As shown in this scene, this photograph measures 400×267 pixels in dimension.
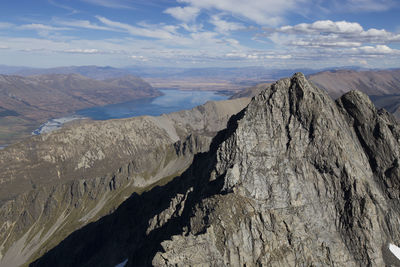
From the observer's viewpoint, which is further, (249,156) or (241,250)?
(249,156)

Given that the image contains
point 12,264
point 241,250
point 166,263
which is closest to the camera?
point 166,263

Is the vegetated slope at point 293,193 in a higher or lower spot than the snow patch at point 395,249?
higher

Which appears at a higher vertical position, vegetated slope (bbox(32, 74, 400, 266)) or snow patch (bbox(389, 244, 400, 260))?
vegetated slope (bbox(32, 74, 400, 266))

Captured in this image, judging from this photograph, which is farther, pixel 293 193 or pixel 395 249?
pixel 293 193

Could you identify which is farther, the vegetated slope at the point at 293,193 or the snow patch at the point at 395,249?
the snow patch at the point at 395,249

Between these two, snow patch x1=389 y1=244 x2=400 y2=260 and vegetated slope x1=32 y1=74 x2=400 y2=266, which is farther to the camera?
snow patch x1=389 y1=244 x2=400 y2=260

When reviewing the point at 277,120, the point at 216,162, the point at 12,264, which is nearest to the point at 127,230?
the point at 216,162

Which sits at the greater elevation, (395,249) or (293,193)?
(293,193)

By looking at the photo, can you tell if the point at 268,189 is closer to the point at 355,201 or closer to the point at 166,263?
the point at 355,201
